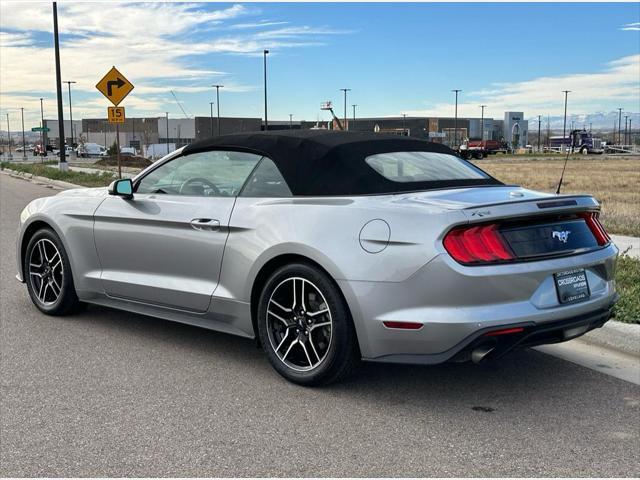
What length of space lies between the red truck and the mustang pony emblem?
2132 inches

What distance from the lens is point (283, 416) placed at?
3938 millimetres

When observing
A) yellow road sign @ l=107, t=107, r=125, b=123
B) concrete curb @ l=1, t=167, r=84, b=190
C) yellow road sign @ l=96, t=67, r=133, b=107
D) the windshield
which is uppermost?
yellow road sign @ l=96, t=67, r=133, b=107

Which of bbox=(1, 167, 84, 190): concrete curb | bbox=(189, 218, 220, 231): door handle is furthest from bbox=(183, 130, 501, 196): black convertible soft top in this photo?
bbox=(1, 167, 84, 190): concrete curb

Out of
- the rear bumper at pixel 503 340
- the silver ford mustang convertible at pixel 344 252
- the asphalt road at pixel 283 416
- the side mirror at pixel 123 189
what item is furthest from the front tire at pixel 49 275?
the rear bumper at pixel 503 340

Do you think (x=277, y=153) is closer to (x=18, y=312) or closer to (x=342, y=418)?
(x=342, y=418)

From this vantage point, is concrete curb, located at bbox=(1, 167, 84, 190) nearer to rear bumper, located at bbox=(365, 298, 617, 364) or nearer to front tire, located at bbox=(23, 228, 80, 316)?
front tire, located at bbox=(23, 228, 80, 316)

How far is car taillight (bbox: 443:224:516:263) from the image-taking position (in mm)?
3770

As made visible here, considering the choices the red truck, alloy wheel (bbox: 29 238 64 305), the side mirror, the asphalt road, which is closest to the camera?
the asphalt road

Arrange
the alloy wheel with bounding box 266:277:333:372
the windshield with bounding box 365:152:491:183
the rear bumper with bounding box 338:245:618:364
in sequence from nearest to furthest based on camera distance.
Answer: the rear bumper with bounding box 338:245:618:364, the alloy wheel with bounding box 266:277:333:372, the windshield with bounding box 365:152:491:183

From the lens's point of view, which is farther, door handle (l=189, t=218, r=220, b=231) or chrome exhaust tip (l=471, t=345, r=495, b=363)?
door handle (l=189, t=218, r=220, b=231)

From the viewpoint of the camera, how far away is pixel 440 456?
3.43 meters

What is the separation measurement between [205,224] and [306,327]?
1033 mm

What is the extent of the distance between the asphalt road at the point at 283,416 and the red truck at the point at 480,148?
54.0 metres

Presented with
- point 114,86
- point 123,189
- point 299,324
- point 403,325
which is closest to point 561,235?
point 403,325
